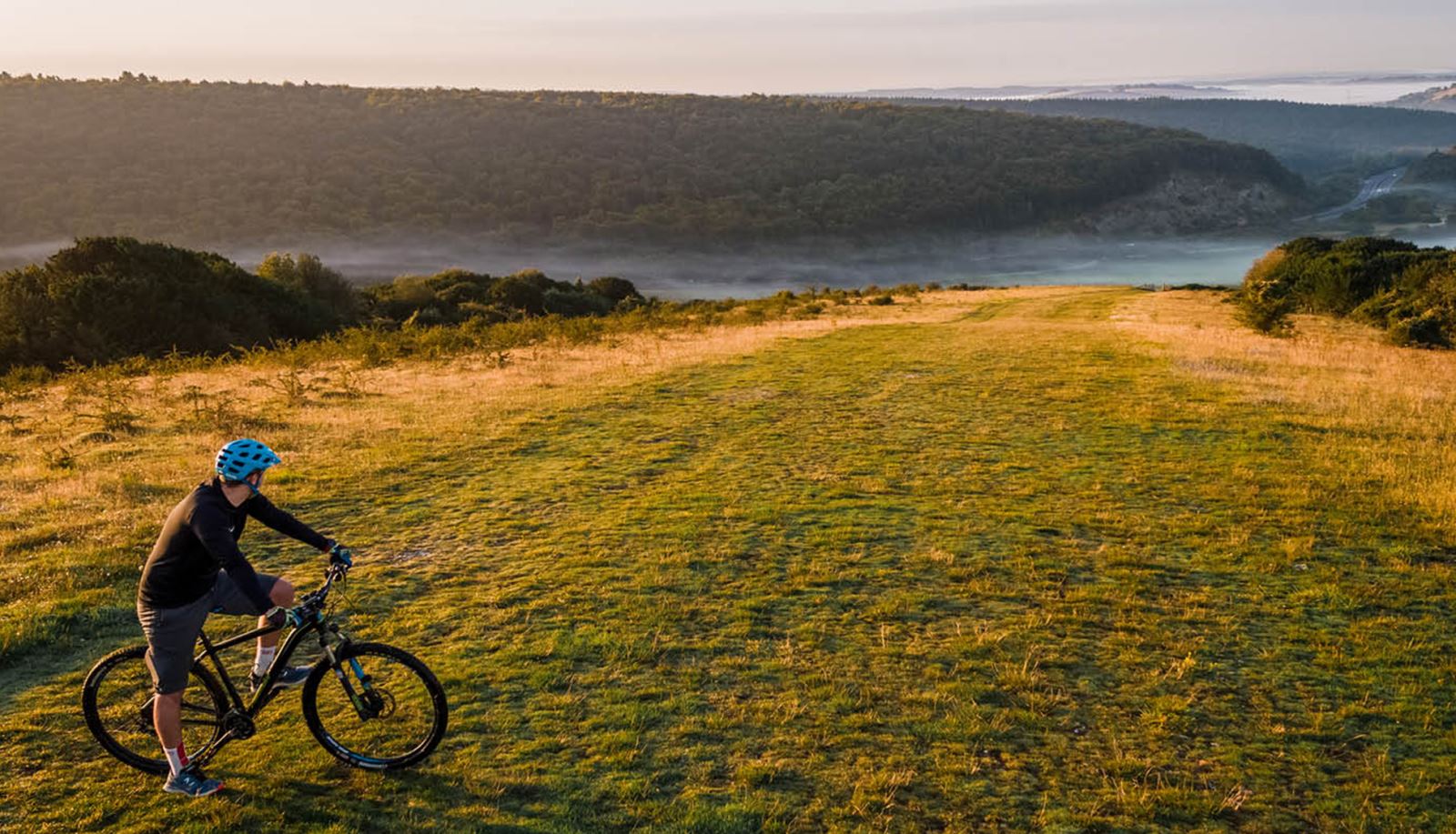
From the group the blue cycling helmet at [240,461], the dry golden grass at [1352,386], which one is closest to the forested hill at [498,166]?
the dry golden grass at [1352,386]

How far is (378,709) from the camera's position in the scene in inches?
253

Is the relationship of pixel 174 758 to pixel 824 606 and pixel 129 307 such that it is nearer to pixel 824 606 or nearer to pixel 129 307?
pixel 824 606

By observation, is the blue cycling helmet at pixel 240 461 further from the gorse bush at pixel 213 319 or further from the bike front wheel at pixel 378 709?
the gorse bush at pixel 213 319

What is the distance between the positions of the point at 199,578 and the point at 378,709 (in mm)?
1573

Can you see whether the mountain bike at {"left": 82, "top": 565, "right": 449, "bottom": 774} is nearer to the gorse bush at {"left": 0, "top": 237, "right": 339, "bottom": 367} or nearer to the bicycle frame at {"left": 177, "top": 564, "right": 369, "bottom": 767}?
the bicycle frame at {"left": 177, "top": 564, "right": 369, "bottom": 767}

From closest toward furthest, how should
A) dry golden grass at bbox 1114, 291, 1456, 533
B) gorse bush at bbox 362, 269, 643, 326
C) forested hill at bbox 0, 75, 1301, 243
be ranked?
dry golden grass at bbox 1114, 291, 1456, 533, gorse bush at bbox 362, 269, 643, 326, forested hill at bbox 0, 75, 1301, 243

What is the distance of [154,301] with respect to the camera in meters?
38.3

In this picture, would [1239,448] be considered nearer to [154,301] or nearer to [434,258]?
[154,301]

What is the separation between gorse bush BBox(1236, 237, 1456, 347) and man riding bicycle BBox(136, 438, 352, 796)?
38961 mm

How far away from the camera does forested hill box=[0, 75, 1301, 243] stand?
9800 cm

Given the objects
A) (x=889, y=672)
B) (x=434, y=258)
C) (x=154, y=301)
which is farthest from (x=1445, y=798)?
(x=434, y=258)

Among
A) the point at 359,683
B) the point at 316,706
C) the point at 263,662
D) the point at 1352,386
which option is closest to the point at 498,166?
the point at 1352,386

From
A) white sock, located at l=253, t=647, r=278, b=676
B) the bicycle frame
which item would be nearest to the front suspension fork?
the bicycle frame

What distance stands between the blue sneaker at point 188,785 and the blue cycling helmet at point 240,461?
2176mm
